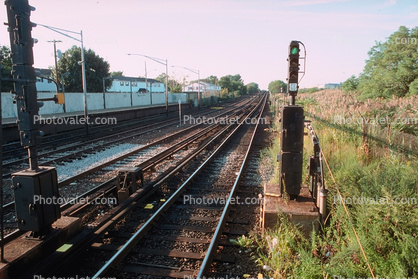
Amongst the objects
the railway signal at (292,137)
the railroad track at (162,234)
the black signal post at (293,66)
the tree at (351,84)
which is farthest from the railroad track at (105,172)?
the tree at (351,84)

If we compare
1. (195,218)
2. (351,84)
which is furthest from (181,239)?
(351,84)

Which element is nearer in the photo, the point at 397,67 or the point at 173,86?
the point at 397,67

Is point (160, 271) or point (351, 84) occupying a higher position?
point (351, 84)

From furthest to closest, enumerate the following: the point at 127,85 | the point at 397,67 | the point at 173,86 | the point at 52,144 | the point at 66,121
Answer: the point at 127,85 < the point at 173,86 < the point at 66,121 < the point at 397,67 < the point at 52,144

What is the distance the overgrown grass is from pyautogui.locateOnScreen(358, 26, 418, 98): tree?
12956mm

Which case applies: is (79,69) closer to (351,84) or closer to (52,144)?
(52,144)

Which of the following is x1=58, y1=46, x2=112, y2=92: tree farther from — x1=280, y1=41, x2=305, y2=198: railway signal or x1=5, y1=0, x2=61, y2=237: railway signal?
x1=280, y1=41, x2=305, y2=198: railway signal

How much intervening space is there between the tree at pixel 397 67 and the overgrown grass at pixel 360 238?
1296 centimetres

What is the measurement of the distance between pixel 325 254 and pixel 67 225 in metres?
4.09

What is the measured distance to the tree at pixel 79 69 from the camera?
4534 cm

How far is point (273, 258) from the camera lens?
4.36 m

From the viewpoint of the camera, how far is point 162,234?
553 cm

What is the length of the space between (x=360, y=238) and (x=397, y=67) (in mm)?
17296

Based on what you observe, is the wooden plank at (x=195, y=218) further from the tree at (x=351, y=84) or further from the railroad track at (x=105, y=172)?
the tree at (x=351, y=84)
